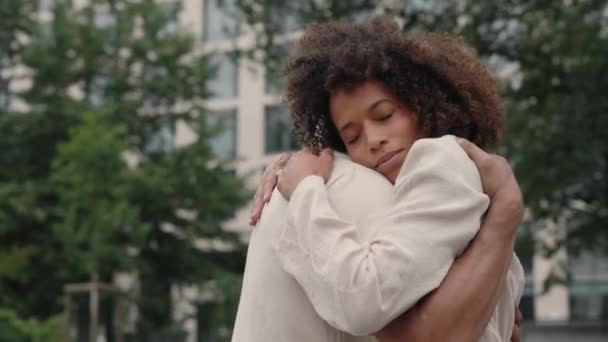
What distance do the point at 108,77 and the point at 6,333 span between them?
36.4ft

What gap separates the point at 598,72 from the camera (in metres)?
15.6

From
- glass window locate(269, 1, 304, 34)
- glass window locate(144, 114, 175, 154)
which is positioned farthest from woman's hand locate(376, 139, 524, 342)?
glass window locate(144, 114, 175, 154)

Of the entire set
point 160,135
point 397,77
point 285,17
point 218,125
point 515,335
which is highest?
point 397,77

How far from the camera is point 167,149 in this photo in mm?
25375

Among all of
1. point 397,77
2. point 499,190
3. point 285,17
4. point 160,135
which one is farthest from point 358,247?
point 160,135

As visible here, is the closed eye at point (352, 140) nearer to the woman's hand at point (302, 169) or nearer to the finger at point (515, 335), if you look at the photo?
the woman's hand at point (302, 169)

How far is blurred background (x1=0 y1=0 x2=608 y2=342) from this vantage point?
1634 cm

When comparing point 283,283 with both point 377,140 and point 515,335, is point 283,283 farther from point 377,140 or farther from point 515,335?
point 515,335

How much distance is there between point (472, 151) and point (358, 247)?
31 centimetres

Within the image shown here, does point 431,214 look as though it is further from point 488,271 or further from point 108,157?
point 108,157

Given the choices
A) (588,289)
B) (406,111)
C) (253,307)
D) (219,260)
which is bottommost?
(588,289)

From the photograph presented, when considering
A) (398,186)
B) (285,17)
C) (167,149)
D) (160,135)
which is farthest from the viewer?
(167,149)

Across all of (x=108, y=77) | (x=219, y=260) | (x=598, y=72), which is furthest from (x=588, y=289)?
(x=598, y=72)

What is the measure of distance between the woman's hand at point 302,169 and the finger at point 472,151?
0.26 metres
